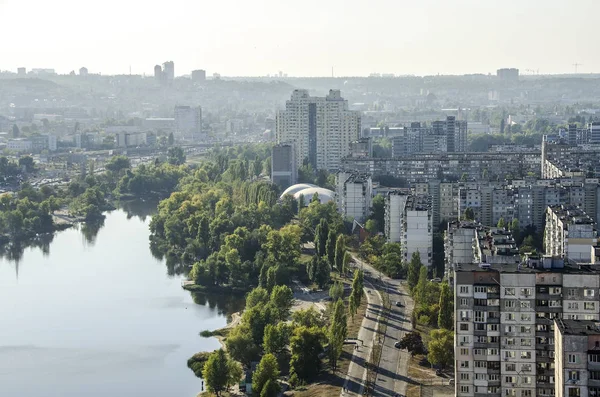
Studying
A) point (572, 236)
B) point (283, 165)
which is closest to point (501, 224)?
point (572, 236)

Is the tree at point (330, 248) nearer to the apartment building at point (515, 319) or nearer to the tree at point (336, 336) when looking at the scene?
the tree at point (336, 336)

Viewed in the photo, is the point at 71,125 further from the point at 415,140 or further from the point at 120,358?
the point at 120,358

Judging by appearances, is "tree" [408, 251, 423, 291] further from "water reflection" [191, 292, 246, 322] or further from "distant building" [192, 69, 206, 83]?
"distant building" [192, 69, 206, 83]

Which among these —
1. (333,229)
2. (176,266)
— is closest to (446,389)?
(333,229)

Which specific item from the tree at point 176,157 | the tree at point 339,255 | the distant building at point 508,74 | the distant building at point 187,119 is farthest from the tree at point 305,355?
the distant building at point 508,74

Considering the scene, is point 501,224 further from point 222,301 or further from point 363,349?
point 363,349

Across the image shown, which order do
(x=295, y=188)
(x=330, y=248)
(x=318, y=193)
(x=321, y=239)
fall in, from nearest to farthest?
(x=330, y=248) → (x=321, y=239) → (x=318, y=193) → (x=295, y=188)
